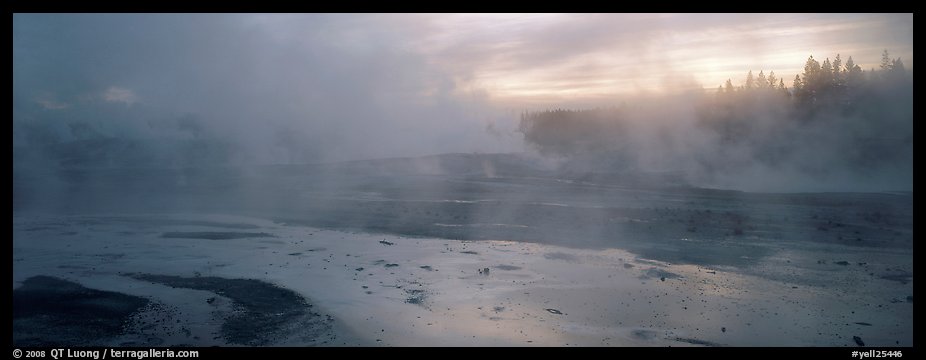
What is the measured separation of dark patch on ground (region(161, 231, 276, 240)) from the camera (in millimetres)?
17562

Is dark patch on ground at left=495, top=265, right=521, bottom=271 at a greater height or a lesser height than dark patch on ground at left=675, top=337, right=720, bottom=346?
greater

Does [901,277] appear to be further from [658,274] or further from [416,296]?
[416,296]

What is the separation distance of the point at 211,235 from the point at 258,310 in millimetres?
9223

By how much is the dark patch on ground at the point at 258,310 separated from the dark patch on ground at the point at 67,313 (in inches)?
50.8

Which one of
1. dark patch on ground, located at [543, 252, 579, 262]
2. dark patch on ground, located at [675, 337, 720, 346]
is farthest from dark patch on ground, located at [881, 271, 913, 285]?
dark patch on ground, located at [543, 252, 579, 262]

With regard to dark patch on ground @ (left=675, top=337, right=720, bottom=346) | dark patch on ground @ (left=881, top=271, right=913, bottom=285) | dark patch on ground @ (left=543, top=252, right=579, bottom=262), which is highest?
dark patch on ground @ (left=543, top=252, right=579, bottom=262)

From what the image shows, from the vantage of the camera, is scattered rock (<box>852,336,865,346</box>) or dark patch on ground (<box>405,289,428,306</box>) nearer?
scattered rock (<box>852,336,865,346</box>)

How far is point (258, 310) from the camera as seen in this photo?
9898mm

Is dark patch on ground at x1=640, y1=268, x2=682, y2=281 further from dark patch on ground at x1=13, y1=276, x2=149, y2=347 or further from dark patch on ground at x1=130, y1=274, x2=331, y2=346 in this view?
dark patch on ground at x1=13, y1=276, x2=149, y2=347

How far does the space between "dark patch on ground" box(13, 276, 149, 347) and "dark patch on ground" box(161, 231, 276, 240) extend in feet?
18.4

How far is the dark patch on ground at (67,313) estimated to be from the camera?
867 centimetres
